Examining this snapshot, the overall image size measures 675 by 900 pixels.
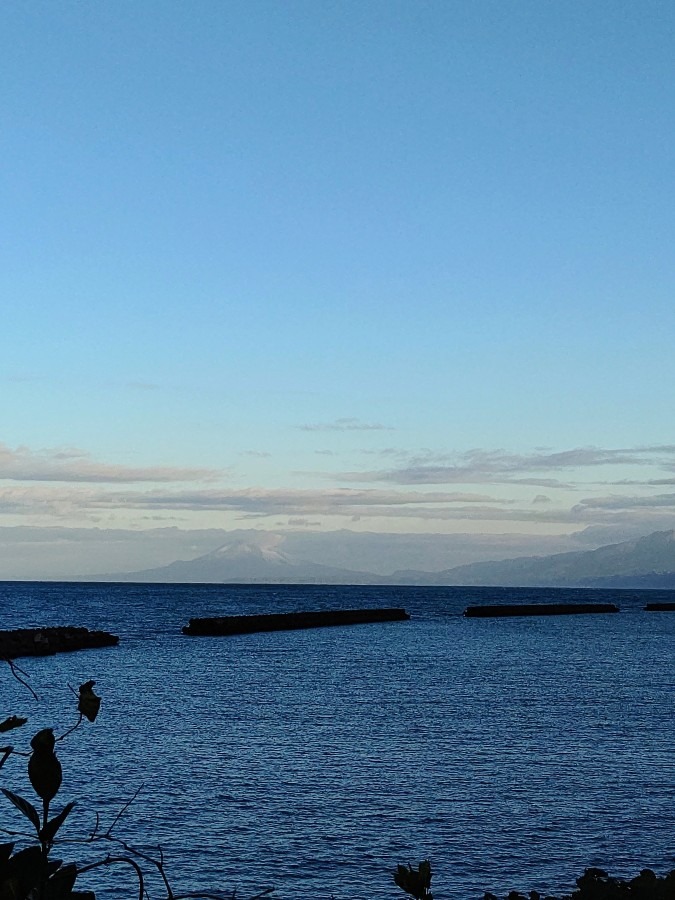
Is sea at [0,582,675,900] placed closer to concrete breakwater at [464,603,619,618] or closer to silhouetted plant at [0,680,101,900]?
silhouetted plant at [0,680,101,900]

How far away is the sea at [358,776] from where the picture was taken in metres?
22.5

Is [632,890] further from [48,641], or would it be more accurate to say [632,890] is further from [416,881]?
[48,641]

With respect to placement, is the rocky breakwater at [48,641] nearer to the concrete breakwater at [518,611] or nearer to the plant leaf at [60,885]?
the plant leaf at [60,885]

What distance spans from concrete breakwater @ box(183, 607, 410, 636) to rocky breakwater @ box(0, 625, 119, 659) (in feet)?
67.5

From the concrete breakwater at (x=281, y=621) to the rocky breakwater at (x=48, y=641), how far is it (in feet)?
67.5

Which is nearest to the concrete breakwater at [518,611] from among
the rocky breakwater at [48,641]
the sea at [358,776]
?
Answer: the rocky breakwater at [48,641]

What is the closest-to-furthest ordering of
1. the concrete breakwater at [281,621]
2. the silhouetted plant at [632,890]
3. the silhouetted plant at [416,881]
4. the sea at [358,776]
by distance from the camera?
the silhouetted plant at [416,881] → the silhouetted plant at [632,890] → the sea at [358,776] → the concrete breakwater at [281,621]

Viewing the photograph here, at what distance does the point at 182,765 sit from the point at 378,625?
110 meters

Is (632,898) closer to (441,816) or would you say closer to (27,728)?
(441,816)

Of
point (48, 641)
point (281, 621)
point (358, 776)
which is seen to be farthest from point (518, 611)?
point (358, 776)

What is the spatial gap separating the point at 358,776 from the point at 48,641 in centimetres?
6030

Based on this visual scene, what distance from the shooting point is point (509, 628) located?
138 m

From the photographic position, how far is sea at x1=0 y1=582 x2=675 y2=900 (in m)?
22.5

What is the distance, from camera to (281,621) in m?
132
